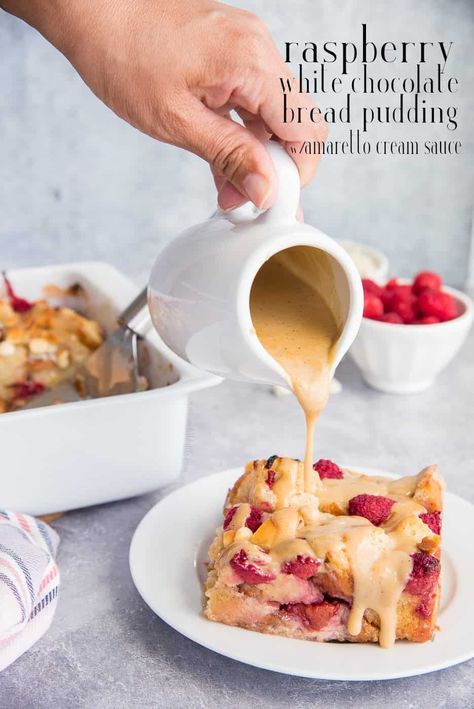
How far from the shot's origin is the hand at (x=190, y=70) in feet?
4.18

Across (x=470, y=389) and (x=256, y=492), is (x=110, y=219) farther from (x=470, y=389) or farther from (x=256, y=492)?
(x=256, y=492)

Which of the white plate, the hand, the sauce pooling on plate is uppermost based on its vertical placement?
the hand

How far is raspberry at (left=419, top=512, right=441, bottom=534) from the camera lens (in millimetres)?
1296

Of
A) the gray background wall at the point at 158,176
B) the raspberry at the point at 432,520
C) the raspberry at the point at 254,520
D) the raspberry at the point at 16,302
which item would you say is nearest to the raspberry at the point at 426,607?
the raspberry at the point at 432,520

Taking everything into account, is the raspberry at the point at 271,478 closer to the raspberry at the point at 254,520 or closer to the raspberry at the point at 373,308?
the raspberry at the point at 254,520

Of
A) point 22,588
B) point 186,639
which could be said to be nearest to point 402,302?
point 186,639

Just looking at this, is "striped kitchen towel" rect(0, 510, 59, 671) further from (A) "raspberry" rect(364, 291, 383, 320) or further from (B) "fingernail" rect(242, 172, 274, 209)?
(A) "raspberry" rect(364, 291, 383, 320)

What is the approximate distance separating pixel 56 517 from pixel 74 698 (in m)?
0.42

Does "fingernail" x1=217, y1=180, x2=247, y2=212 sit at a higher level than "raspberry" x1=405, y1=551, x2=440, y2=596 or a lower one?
A: higher

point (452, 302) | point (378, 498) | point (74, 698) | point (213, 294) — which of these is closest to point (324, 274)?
point (213, 294)

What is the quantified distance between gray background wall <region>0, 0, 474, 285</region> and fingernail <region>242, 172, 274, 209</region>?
4.94 ft

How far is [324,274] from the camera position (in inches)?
49.6

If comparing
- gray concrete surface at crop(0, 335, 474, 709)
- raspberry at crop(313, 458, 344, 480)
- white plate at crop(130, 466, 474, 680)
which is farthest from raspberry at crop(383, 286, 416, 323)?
raspberry at crop(313, 458, 344, 480)

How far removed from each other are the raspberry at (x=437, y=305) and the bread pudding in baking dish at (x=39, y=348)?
667 mm
